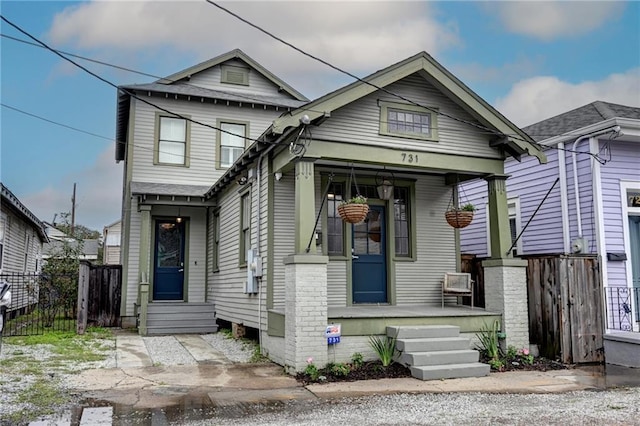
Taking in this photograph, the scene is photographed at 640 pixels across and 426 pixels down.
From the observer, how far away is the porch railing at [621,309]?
9.51 m

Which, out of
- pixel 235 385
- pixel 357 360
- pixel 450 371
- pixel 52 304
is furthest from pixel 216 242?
pixel 450 371

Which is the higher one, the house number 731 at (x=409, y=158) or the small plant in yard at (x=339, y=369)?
the house number 731 at (x=409, y=158)

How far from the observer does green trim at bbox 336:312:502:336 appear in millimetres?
7723

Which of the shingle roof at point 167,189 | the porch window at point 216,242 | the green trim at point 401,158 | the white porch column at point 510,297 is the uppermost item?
the shingle roof at point 167,189

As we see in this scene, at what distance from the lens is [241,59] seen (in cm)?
1505

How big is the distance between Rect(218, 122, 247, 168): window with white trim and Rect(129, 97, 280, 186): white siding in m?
0.17

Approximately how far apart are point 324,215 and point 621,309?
225 inches

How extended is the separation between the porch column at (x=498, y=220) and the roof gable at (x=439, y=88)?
2.10 feet

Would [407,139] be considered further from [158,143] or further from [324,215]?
[158,143]

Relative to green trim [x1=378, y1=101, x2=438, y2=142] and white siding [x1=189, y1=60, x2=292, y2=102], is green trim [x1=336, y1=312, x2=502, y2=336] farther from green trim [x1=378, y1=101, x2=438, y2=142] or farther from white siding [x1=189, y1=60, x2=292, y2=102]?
white siding [x1=189, y1=60, x2=292, y2=102]

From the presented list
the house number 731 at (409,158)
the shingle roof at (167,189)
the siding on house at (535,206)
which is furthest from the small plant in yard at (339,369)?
the shingle roof at (167,189)

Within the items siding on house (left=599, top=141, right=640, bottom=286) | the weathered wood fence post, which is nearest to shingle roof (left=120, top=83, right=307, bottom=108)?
the weathered wood fence post

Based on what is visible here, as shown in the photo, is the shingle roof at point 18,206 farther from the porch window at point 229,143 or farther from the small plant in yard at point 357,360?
the small plant in yard at point 357,360

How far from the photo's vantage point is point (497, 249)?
29.7 feet
